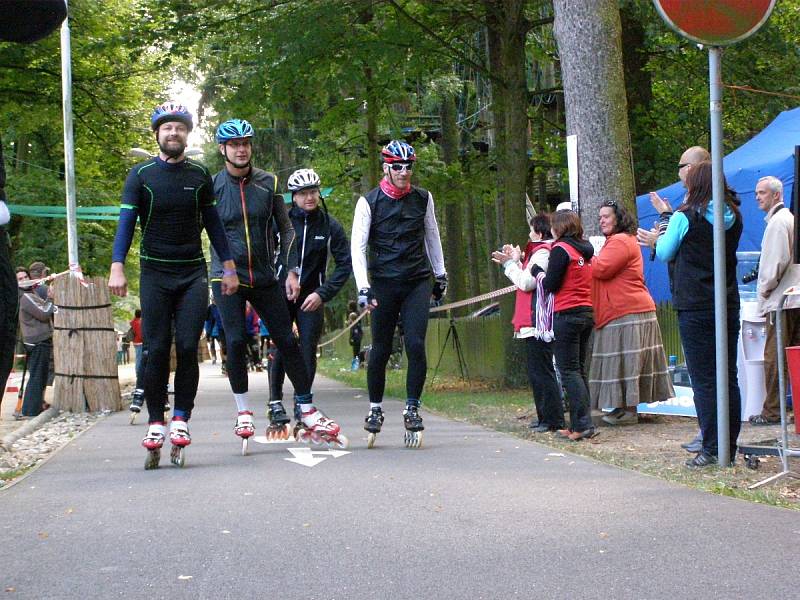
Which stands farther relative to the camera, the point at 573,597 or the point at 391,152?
the point at 391,152

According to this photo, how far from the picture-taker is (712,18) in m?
7.94

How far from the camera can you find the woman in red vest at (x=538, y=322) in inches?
444

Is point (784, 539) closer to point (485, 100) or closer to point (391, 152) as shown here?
point (391, 152)

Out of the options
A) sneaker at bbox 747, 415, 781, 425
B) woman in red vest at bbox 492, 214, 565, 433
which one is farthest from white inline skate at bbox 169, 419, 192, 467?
sneaker at bbox 747, 415, 781, 425

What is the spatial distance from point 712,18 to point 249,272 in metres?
3.58

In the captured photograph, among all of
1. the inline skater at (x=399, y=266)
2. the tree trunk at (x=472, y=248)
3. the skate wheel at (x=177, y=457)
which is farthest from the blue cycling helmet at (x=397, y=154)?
the tree trunk at (x=472, y=248)

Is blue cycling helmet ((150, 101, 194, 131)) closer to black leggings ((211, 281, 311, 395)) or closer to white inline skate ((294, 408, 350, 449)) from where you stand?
black leggings ((211, 281, 311, 395))

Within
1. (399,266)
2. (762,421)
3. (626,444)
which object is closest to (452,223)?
(762,421)

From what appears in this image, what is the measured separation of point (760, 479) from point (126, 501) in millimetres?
3701

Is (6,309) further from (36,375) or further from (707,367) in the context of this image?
(36,375)

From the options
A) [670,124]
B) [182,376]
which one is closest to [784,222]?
[182,376]

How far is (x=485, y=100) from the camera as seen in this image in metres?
31.0

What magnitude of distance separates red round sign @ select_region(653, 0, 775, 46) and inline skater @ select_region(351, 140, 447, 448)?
232 centimetres

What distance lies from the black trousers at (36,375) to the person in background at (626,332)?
24.0ft
